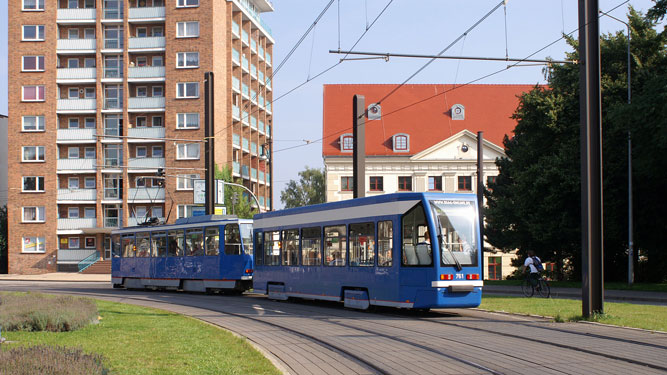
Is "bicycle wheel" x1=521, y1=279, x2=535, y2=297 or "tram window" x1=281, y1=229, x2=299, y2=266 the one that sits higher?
"tram window" x1=281, y1=229, x2=299, y2=266

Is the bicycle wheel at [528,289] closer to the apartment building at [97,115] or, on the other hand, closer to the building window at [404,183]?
the building window at [404,183]

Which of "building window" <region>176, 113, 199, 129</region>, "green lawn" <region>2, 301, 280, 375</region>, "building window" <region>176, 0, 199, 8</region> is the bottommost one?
"green lawn" <region>2, 301, 280, 375</region>

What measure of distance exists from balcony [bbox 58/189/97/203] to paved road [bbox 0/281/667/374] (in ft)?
162

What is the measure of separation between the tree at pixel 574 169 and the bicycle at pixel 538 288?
9.42 metres

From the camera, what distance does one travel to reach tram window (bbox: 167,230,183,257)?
30.8 m

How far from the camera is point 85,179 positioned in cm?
6538

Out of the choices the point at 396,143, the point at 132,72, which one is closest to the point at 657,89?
the point at 396,143

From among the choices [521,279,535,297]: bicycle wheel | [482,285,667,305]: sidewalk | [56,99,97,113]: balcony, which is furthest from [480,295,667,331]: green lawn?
[56,99,97,113]: balcony

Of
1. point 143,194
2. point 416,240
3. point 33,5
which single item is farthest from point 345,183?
point 416,240

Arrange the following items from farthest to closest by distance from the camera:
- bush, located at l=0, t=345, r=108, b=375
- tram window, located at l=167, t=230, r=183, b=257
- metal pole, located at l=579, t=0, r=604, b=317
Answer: tram window, located at l=167, t=230, r=183, b=257, metal pole, located at l=579, t=0, r=604, b=317, bush, located at l=0, t=345, r=108, b=375

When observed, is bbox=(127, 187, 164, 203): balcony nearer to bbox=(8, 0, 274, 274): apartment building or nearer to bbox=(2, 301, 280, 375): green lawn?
bbox=(8, 0, 274, 274): apartment building

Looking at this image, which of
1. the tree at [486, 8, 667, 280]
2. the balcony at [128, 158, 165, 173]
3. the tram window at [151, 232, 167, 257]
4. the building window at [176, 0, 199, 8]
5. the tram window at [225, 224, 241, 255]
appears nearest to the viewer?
the tram window at [225, 224, 241, 255]

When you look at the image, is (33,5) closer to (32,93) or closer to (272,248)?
(32,93)

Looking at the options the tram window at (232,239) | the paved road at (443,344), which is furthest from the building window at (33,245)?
the paved road at (443,344)
